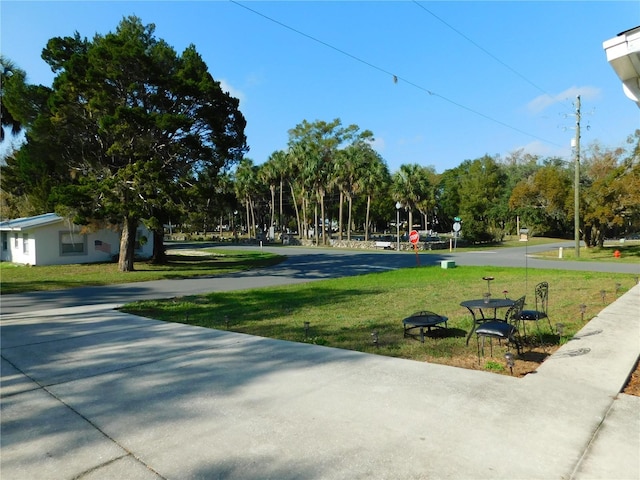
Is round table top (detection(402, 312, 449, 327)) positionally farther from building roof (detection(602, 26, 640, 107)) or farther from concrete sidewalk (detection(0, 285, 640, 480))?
building roof (detection(602, 26, 640, 107))

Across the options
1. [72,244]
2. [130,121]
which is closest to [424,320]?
[130,121]

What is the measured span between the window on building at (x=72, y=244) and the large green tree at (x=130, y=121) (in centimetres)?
581

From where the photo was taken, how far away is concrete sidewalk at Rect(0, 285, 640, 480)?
130 inches

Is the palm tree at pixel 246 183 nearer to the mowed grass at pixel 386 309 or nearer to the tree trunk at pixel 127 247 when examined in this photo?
the tree trunk at pixel 127 247

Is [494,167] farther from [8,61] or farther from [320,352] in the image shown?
[320,352]

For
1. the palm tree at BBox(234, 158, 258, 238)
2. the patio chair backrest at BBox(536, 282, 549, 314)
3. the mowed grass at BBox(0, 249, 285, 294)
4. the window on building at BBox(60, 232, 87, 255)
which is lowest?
the mowed grass at BBox(0, 249, 285, 294)

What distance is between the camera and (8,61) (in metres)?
32.0

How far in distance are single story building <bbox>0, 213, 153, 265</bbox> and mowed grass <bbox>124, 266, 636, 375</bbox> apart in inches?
596

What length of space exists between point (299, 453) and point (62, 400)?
3043 millimetres

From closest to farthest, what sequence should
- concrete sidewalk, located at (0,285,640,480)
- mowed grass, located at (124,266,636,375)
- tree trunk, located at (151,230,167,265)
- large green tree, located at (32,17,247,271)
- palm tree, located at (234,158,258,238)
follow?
concrete sidewalk, located at (0,285,640,480) → mowed grass, located at (124,266,636,375) → large green tree, located at (32,17,247,271) → tree trunk, located at (151,230,167,265) → palm tree, located at (234,158,258,238)

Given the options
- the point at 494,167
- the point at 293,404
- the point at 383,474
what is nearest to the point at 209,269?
the point at 293,404

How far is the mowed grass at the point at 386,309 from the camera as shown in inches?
271

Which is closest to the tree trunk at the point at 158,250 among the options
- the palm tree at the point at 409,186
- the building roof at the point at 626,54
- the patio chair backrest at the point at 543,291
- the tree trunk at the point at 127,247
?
the tree trunk at the point at 127,247

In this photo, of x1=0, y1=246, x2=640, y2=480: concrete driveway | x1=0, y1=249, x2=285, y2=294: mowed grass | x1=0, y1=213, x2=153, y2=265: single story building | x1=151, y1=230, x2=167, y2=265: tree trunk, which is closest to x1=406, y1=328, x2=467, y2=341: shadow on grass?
x1=0, y1=246, x2=640, y2=480: concrete driveway
